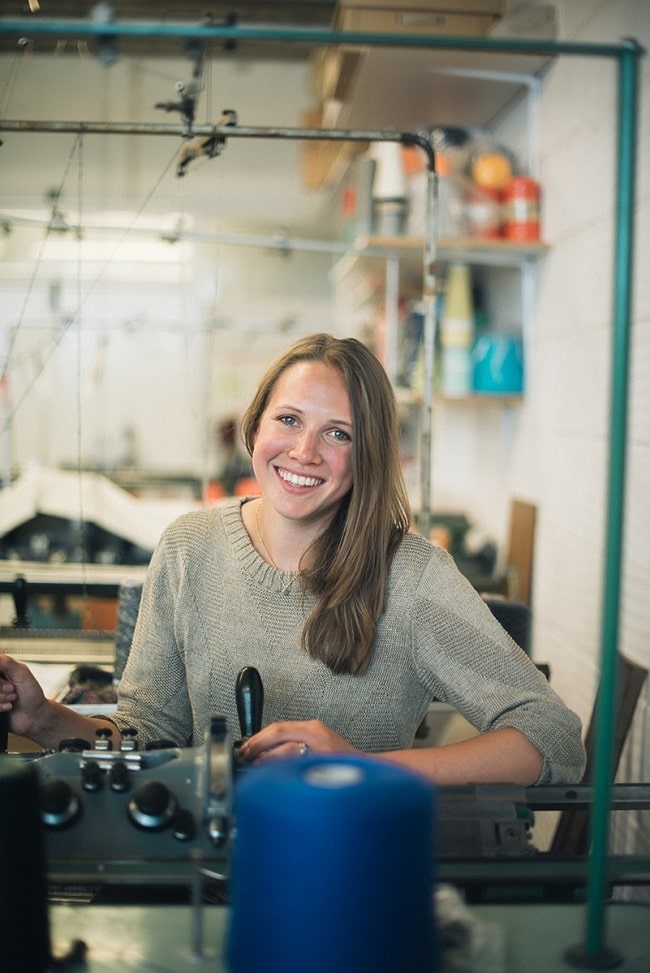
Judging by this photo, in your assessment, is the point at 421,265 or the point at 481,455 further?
the point at 481,455

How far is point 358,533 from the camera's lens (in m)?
1.32

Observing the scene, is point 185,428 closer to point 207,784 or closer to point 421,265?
point 421,265

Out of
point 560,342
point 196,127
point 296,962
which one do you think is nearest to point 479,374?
point 560,342

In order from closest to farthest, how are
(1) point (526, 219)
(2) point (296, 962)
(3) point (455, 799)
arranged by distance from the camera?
(2) point (296, 962)
(3) point (455, 799)
(1) point (526, 219)

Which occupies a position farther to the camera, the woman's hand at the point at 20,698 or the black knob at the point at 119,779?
the woman's hand at the point at 20,698

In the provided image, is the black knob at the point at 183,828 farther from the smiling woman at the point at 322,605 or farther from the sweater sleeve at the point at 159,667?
the sweater sleeve at the point at 159,667

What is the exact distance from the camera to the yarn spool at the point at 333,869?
0.54 metres

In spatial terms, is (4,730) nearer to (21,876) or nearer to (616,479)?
(21,876)

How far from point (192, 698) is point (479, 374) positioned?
5.62 feet

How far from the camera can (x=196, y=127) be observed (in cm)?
141

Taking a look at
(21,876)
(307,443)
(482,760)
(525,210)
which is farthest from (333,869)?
(525,210)

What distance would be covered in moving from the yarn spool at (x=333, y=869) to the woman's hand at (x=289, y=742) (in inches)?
12.6

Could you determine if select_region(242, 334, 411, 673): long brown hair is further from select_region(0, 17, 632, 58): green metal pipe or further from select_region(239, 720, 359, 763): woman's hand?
select_region(0, 17, 632, 58): green metal pipe

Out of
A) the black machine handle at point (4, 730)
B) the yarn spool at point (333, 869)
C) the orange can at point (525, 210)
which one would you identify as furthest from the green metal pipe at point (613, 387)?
the orange can at point (525, 210)
